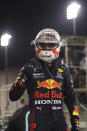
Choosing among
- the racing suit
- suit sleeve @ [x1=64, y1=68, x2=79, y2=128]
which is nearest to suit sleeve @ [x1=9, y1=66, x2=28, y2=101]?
the racing suit

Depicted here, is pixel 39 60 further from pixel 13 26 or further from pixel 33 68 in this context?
pixel 13 26

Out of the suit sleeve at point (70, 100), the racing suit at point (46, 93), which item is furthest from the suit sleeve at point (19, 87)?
the suit sleeve at point (70, 100)

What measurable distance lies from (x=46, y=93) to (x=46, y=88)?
1.1 inches

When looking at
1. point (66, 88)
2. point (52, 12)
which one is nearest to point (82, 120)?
point (52, 12)

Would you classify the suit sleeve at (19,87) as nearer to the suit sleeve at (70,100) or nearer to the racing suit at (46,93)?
the racing suit at (46,93)

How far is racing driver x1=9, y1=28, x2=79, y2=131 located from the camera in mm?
1304

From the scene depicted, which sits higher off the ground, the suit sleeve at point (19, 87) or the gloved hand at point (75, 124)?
the suit sleeve at point (19, 87)

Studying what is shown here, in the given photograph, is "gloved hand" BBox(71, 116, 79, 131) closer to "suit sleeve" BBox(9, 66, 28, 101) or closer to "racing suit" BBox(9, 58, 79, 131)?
"racing suit" BBox(9, 58, 79, 131)

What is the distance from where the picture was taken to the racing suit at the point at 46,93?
1300 millimetres

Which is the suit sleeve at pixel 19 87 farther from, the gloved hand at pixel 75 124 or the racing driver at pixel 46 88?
the gloved hand at pixel 75 124

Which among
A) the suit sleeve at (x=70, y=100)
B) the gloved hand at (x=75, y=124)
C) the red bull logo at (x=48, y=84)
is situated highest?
the red bull logo at (x=48, y=84)

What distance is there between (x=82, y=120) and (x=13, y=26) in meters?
2.07

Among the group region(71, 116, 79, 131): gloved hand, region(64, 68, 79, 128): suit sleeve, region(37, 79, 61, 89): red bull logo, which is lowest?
region(71, 116, 79, 131): gloved hand

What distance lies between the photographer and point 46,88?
1.35 metres
